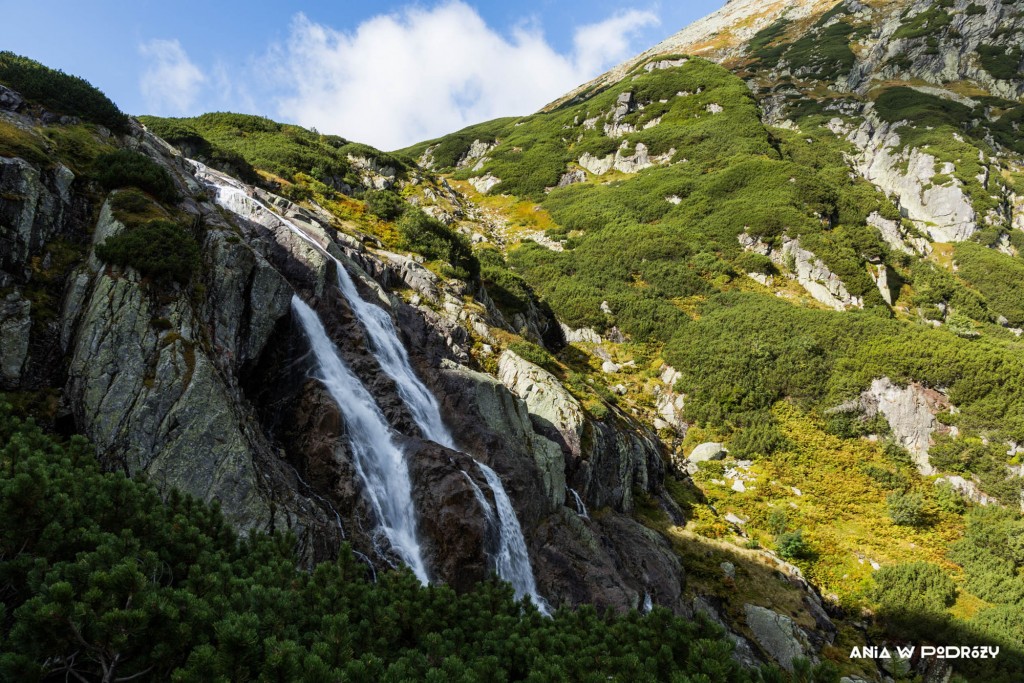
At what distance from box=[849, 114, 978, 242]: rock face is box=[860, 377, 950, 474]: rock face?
44724 mm

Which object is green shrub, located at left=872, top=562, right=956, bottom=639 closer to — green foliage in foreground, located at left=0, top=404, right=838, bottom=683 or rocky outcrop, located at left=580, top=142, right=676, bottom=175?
green foliage in foreground, located at left=0, top=404, right=838, bottom=683

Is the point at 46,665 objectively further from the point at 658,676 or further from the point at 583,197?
the point at 583,197

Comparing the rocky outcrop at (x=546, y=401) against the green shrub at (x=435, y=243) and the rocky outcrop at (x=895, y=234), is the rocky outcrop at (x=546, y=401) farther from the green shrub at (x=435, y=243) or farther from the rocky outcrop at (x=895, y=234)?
the rocky outcrop at (x=895, y=234)

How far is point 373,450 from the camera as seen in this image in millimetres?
15148

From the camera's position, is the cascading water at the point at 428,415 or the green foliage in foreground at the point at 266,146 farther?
the green foliage in foreground at the point at 266,146

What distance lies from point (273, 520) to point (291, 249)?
41.7 ft

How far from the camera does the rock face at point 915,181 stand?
6228 centimetres

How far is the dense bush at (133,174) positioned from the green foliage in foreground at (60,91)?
245 inches

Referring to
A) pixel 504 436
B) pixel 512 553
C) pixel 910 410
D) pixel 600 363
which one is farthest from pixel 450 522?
pixel 910 410

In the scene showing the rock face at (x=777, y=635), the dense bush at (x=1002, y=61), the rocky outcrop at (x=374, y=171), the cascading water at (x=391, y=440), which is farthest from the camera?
the dense bush at (x=1002, y=61)

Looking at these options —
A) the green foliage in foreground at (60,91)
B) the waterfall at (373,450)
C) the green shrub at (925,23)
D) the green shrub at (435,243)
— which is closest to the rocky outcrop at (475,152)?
the green shrub at (435,243)

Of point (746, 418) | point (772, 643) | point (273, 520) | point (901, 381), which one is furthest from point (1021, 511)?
point (273, 520)

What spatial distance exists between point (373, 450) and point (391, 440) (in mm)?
836

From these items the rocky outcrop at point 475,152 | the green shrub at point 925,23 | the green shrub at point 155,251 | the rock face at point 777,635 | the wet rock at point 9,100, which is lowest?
the rock face at point 777,635
